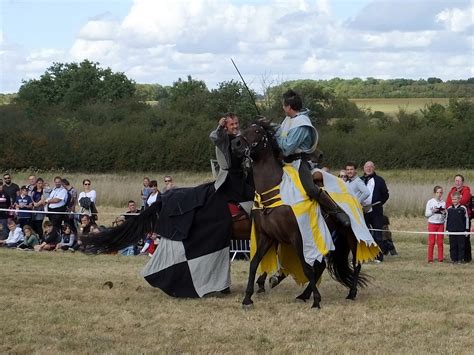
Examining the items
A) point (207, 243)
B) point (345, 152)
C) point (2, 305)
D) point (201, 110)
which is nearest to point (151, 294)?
point (207, 243)

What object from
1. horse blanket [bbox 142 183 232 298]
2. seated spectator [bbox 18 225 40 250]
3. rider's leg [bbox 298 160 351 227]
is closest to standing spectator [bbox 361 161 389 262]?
horse blanket [bbox 142 183 232 298]

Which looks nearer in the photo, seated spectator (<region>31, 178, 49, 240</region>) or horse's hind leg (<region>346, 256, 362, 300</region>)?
horse's hind leg (<region>346, 256, 362, 300</region>)

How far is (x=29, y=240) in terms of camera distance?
53.6 ft

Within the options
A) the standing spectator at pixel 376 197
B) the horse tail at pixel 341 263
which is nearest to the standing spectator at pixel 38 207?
the standing spectator at pixel 376 197

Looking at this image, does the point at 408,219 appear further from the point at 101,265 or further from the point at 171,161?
the point at 171,161

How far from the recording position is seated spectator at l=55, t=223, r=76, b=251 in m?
16.0

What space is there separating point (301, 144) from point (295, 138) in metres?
0.10

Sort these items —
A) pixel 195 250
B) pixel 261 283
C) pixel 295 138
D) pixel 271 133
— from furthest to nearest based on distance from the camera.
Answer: pixel 261 283 < pixel 195 250 < pixel 271 133 < pixel 295 138

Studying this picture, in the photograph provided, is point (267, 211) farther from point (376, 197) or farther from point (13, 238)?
point (13, 238)

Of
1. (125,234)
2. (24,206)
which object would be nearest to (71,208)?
(24,206)

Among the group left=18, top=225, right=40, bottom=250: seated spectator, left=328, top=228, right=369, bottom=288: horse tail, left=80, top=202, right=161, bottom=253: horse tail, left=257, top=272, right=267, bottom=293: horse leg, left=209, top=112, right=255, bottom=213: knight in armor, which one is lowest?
left=18, top=225, right=40, bottom=250: seated spectator

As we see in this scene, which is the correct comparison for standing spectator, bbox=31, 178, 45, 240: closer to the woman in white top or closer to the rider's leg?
the woman in white top

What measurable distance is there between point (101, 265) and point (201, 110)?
3647 cm

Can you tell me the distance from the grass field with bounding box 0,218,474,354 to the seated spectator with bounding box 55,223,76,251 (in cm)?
449
